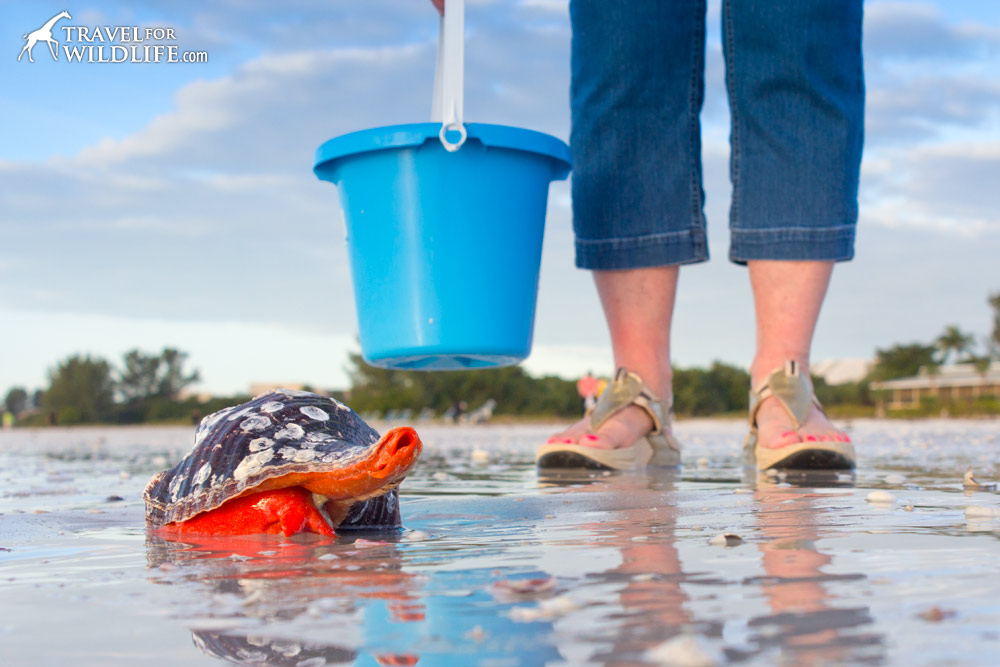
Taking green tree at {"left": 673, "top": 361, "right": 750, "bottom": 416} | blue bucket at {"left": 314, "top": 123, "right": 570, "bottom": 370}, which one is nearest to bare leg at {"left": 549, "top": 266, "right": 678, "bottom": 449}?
blue bucket at {"left": 314, "top": 123, "right": 570, "bottom": 370}

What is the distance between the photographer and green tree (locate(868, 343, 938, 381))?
5862 centimetres

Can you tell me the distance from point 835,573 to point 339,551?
2.91 ft

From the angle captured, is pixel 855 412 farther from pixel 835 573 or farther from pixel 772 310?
pixel 835 573

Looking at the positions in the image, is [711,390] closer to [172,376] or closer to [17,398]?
[172,376]

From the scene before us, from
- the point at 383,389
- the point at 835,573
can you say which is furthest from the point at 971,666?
the point at 383,389

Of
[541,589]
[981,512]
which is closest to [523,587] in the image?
[541,589]

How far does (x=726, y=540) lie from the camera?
1605 mm

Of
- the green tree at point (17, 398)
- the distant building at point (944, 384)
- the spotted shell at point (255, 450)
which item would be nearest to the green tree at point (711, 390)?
the distant building at point (944, 384)

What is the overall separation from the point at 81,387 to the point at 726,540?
57142 millimetres

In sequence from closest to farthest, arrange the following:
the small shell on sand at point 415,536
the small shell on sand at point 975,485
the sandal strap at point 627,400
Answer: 1. the small shell on sand at point 415,536
2. the small shell on sand at point 975,485
3. the sandal strap at point 627,400

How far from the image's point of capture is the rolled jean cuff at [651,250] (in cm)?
381

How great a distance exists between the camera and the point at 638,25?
151 inches

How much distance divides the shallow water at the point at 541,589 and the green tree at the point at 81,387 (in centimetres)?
5227

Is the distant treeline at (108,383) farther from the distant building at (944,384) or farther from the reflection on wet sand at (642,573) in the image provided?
the reflection on wet sand at (642,573)
